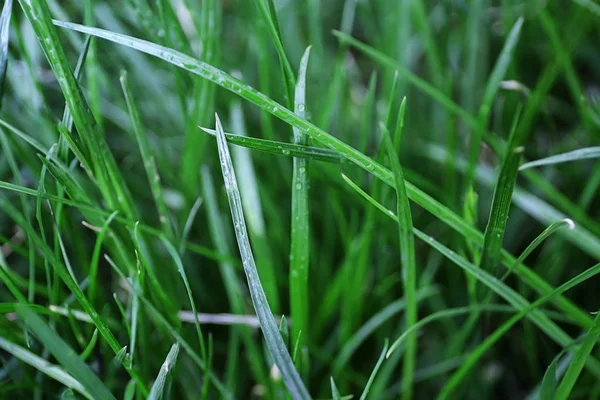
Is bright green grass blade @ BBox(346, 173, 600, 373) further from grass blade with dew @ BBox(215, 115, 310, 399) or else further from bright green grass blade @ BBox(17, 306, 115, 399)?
bright green grass blade @ BBox(17, 306, 115, 399)

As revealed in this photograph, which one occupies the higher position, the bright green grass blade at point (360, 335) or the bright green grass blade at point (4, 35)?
the bright green grass blade at point (4, 35)

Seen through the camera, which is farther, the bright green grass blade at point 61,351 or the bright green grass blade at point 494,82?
the bright green grass blade at point 494,82

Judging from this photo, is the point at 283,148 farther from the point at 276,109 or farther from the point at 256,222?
the point at 256,222

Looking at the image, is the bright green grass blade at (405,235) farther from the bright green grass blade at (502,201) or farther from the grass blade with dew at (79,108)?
the grass blade with dew at (79,108)

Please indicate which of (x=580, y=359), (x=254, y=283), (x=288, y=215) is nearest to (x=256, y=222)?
(x=288, y=215)

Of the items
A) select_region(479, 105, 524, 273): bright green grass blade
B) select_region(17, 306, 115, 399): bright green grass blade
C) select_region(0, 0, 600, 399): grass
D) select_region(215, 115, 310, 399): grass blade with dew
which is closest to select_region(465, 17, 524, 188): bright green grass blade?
select_region(0, 0, 600, 399): grass

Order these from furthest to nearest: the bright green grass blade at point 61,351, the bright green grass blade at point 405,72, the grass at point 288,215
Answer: the bright green grass blade at point 405,72 < the grass at point 288,215 < the bright green grass blade at point 61,351

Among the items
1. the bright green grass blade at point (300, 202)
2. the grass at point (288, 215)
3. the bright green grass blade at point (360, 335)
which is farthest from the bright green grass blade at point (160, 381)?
the bright green grass blade at point (360, 335)

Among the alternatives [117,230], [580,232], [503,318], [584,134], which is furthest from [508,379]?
[117,230]

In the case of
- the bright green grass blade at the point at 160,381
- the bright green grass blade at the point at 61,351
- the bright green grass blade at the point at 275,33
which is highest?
the bright green grass blade at the point at 275,33
